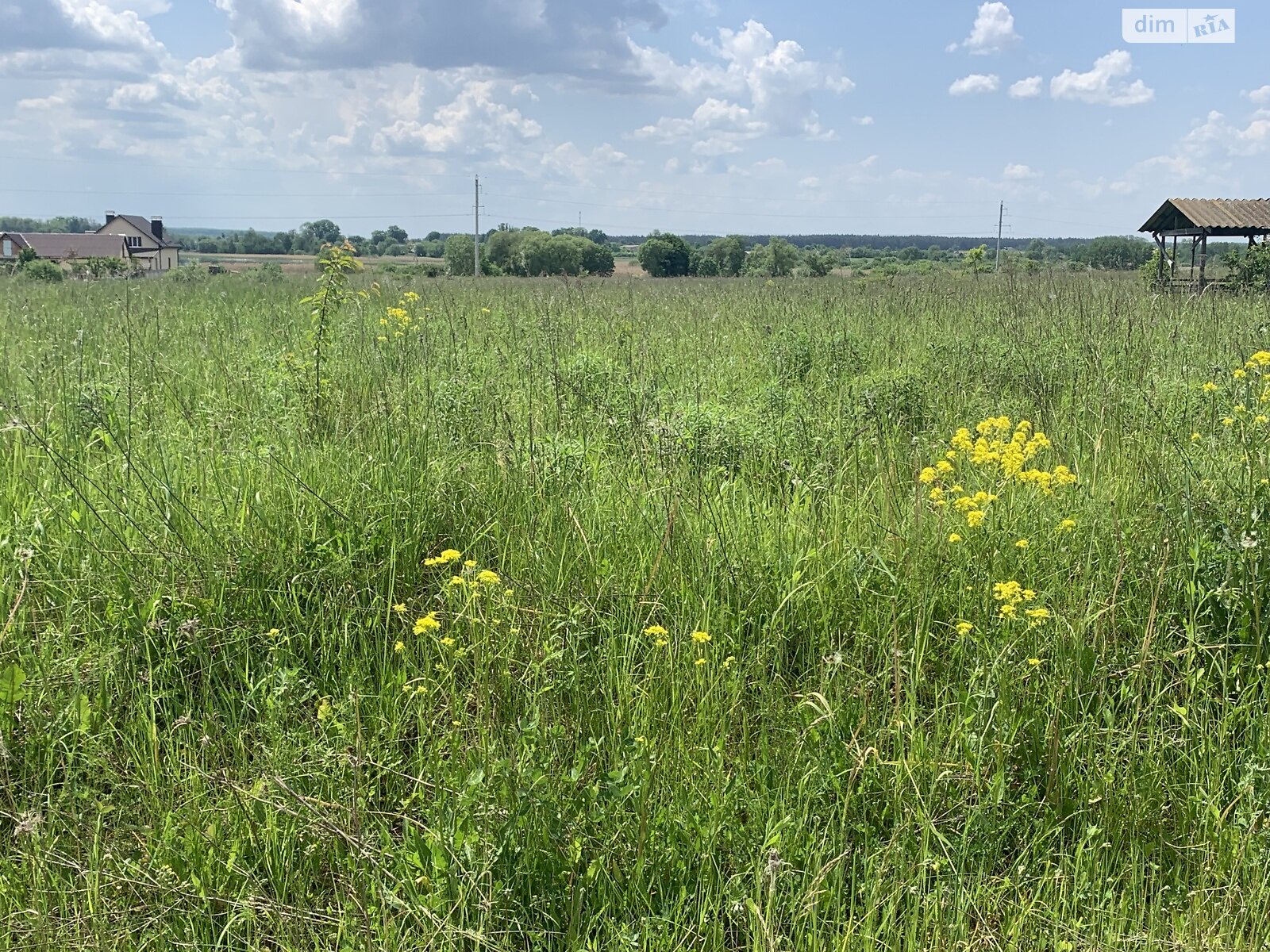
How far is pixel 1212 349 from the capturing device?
6152mm

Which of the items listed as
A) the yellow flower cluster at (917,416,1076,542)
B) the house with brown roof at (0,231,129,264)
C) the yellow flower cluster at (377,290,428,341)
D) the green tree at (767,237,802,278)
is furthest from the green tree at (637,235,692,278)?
the yellow flower cluster at (917,416,1076,542)

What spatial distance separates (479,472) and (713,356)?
4239 mm

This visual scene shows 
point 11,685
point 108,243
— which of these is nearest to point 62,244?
point 108,243

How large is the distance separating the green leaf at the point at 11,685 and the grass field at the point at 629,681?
0.05 feet

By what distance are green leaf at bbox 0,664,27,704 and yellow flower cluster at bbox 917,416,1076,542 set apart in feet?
9.64

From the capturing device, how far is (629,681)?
7.97ft

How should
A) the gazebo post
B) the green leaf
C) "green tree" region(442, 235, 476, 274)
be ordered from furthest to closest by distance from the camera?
"green tree" region(442, 235, 476, 274), the gazebo post, the green leaf

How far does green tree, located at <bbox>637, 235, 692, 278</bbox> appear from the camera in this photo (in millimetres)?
63900

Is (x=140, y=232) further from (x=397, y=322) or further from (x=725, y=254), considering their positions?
(x=397, y=322)

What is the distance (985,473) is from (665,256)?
6419 centimetres

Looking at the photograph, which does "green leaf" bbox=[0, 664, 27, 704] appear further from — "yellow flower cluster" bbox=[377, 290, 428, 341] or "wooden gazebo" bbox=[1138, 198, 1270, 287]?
"wooden gazebo" bbox=[1138, 198, 1270, 287]

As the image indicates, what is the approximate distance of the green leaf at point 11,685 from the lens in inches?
89.0

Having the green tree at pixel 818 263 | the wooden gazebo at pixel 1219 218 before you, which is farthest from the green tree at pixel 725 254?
the wooden gazebo at pixel 1219 218

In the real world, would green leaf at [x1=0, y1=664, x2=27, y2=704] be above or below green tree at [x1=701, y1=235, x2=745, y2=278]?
below
